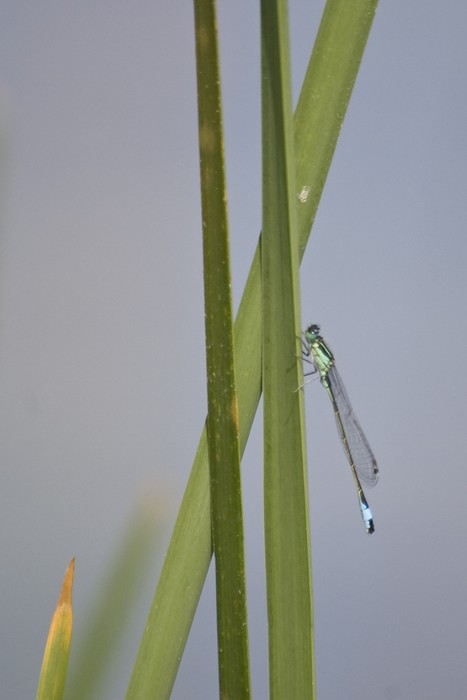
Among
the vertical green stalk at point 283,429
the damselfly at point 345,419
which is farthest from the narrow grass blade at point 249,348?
the damselfly at point 345,419

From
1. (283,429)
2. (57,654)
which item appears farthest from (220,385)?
(57,654)

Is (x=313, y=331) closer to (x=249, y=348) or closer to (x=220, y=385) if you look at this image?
(x=249, y=348)

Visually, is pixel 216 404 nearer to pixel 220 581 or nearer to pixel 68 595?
pixel 220 581

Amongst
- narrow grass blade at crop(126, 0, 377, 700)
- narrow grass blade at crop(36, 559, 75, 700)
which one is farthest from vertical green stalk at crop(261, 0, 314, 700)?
narrow grass blade at crop(36, 559, 75, 700)

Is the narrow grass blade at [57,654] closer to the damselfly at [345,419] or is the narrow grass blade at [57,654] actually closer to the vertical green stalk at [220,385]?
the vertical green stalk at [220,385]

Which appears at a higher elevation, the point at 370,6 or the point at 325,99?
the point at 370,6

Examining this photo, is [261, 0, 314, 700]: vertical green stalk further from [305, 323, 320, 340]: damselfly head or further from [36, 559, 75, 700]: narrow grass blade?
[305, 323, 320, 340]: damselfly head

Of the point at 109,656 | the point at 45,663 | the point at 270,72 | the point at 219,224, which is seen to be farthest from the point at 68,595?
the point at 270,72
